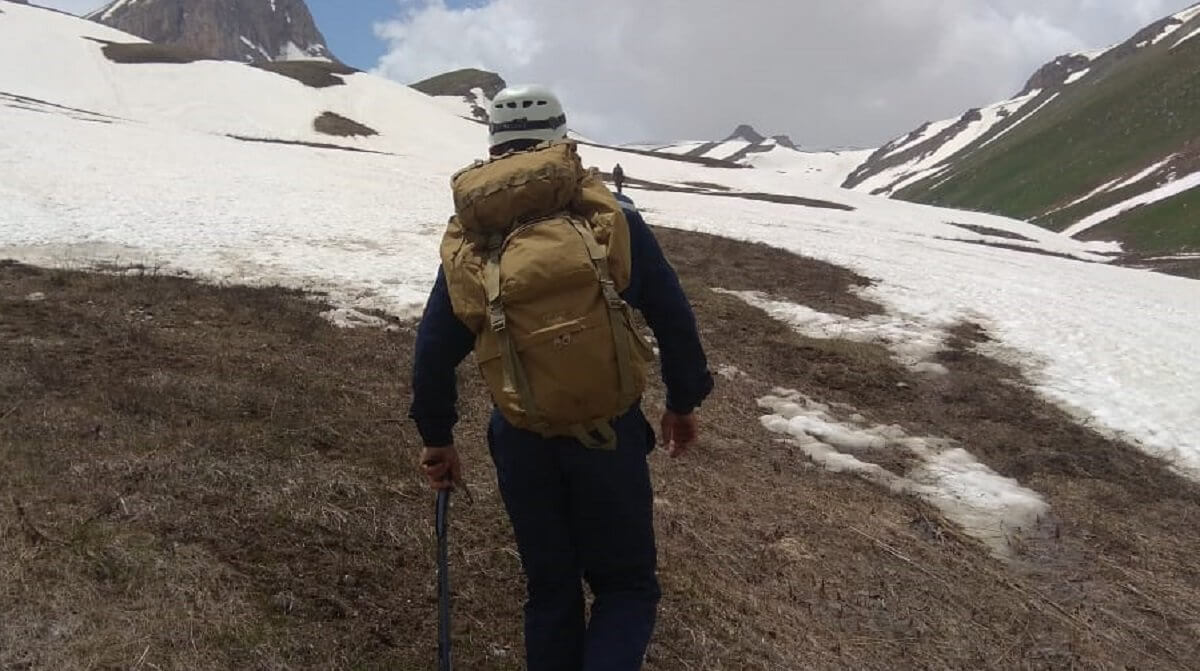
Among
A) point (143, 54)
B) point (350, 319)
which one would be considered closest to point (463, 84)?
point (143, 54)

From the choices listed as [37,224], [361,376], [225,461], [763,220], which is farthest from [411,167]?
[225,461]

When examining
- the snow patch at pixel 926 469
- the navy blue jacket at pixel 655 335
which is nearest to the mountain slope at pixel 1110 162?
the snow patch at pixel 926 469

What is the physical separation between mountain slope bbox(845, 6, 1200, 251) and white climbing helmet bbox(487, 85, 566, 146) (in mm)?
61760

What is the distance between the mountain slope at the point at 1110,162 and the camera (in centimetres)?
6569

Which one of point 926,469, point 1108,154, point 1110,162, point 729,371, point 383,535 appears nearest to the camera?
point 383,535

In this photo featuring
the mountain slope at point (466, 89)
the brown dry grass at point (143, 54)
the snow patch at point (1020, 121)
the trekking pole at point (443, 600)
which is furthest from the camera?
the snow patch at point (1020, 121)

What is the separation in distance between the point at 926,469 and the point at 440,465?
25.6 feet

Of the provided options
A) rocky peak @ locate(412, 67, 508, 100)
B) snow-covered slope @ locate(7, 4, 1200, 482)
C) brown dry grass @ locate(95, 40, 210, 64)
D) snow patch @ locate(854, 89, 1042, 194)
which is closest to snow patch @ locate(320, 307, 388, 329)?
snow-covered slope @ locate(7, 4, 1200, 482)

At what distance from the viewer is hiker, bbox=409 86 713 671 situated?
142 inches

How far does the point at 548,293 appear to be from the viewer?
3586 millimetres

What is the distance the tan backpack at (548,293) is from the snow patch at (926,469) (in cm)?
640

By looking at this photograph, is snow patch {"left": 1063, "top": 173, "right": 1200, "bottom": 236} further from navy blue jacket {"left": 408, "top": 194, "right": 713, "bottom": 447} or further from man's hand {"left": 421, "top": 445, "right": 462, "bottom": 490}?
man's hand {"left": 421, "top": 445, "right": 462, "bottom": 490}

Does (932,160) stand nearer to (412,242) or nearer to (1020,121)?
(1020,121)

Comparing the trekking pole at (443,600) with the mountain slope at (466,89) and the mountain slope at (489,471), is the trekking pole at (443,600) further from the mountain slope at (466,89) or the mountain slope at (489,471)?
the mountain slope at (466,89)
